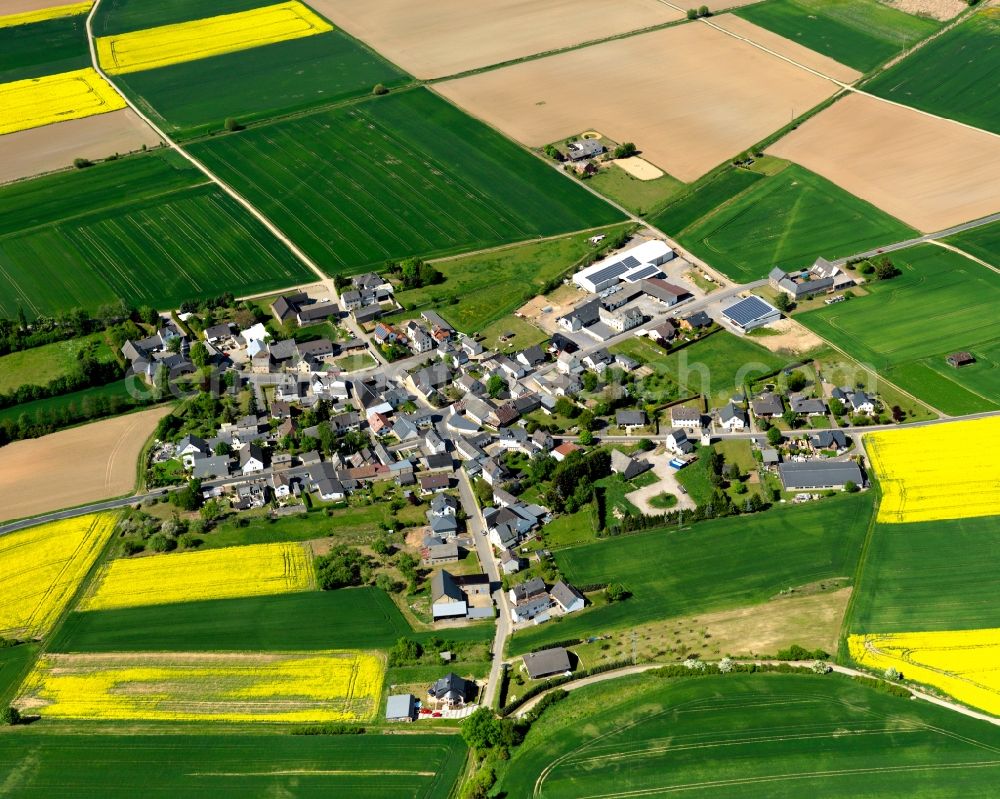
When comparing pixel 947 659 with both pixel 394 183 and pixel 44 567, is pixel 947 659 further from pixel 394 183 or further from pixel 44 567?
pixel 394 183

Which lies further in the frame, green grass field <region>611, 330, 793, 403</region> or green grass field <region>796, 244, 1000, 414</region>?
green grass field <region>611, 330, 793, 403</region>

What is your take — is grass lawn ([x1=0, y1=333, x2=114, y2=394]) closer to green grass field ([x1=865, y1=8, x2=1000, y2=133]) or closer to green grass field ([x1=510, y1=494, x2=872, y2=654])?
green grass field ([x1=510, y1=494, x2=872, y2=654])

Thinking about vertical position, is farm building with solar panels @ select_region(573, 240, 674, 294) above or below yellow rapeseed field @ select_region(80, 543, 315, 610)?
above

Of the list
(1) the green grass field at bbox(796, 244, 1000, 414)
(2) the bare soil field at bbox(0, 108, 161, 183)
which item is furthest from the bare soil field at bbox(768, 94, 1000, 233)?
(2) the bare soil field at bbox(0, 108, 161, 183)

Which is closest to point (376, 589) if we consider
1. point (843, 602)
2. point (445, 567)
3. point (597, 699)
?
point (445, 567)

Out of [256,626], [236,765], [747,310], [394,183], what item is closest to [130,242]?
[394,183]

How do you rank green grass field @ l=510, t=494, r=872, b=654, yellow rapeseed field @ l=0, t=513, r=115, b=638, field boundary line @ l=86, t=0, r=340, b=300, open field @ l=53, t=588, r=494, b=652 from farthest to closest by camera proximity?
field boundary line @ l=86, t=0, r=340, b=300 → yellow rapeseed field @ l=0, t=513, r=115, b=638 → green grass field @ l=510, t=494, r=872, b=654 → open field @ l=53, t=588, r=494, b=652

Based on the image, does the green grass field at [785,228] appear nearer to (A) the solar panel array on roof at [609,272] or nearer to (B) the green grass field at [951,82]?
(A) the solar panel array on roof at [609,272]

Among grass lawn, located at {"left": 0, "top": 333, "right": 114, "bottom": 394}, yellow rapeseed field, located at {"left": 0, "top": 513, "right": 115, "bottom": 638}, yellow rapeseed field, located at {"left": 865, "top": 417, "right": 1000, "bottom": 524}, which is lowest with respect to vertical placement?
yellow rapeseed field, located at {"left": 0, "top": 513, "right": 115, "bottom": 638}
